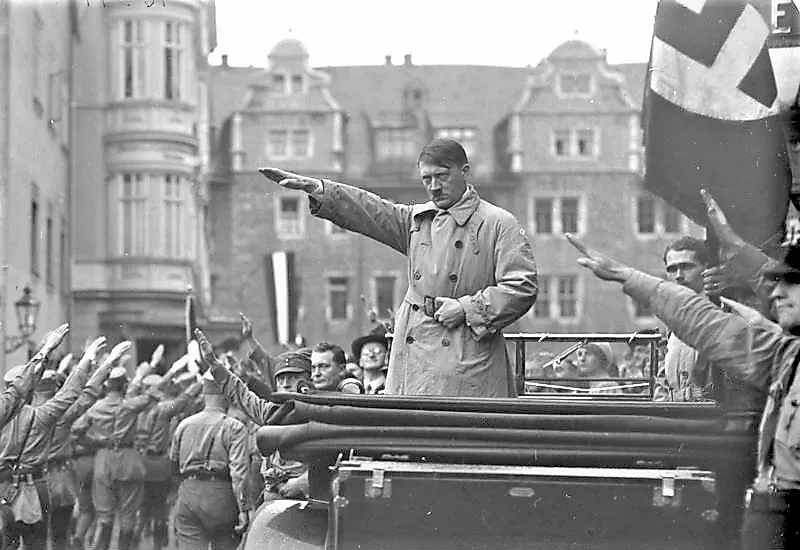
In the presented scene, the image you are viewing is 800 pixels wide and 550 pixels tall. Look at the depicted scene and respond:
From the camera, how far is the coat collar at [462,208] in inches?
266

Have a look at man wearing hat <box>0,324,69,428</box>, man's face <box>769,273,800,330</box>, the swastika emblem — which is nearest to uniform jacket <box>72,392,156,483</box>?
man wearing hat <box>0,324,69,428</box>

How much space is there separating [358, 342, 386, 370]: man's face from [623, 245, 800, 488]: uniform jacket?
582 centimetres

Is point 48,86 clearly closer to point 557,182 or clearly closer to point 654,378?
point 654,378

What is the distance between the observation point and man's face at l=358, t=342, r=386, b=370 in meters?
10.8

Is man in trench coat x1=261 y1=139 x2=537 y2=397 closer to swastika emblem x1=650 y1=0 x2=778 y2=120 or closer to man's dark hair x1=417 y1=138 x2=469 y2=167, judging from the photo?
man's dark hair x1=417 y1=138 x2=469 y2=167

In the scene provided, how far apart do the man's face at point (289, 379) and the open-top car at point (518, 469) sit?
4200 mm

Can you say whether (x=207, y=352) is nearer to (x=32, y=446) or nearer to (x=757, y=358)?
(x=32, y=446)

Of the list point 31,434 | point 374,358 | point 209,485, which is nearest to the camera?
point 374,358

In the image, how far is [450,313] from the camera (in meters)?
6.55

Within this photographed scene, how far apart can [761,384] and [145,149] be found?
38.2 m

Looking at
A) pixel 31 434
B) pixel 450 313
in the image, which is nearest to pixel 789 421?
pixel 450 313

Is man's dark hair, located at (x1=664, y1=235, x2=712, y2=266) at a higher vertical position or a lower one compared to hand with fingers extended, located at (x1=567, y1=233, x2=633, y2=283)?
higher

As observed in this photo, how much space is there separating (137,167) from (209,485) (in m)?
31.1

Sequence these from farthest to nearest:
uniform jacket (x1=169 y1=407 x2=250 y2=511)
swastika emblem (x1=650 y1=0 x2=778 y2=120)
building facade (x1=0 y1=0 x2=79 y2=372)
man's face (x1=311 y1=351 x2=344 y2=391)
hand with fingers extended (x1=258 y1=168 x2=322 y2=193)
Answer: building facade (x1=0 y1=0 x2=79 y2=372)
uniform jacket (x1=169 y1=407 x2=250 y2=511)
man's face (x1=311 y1=351 x2=344 y2=391)
hand with fingers extended (x1=258 y1=168 x2=322 y2=193)
swastika emblem (x1=650 y1=0 x2=778 y2=120)
